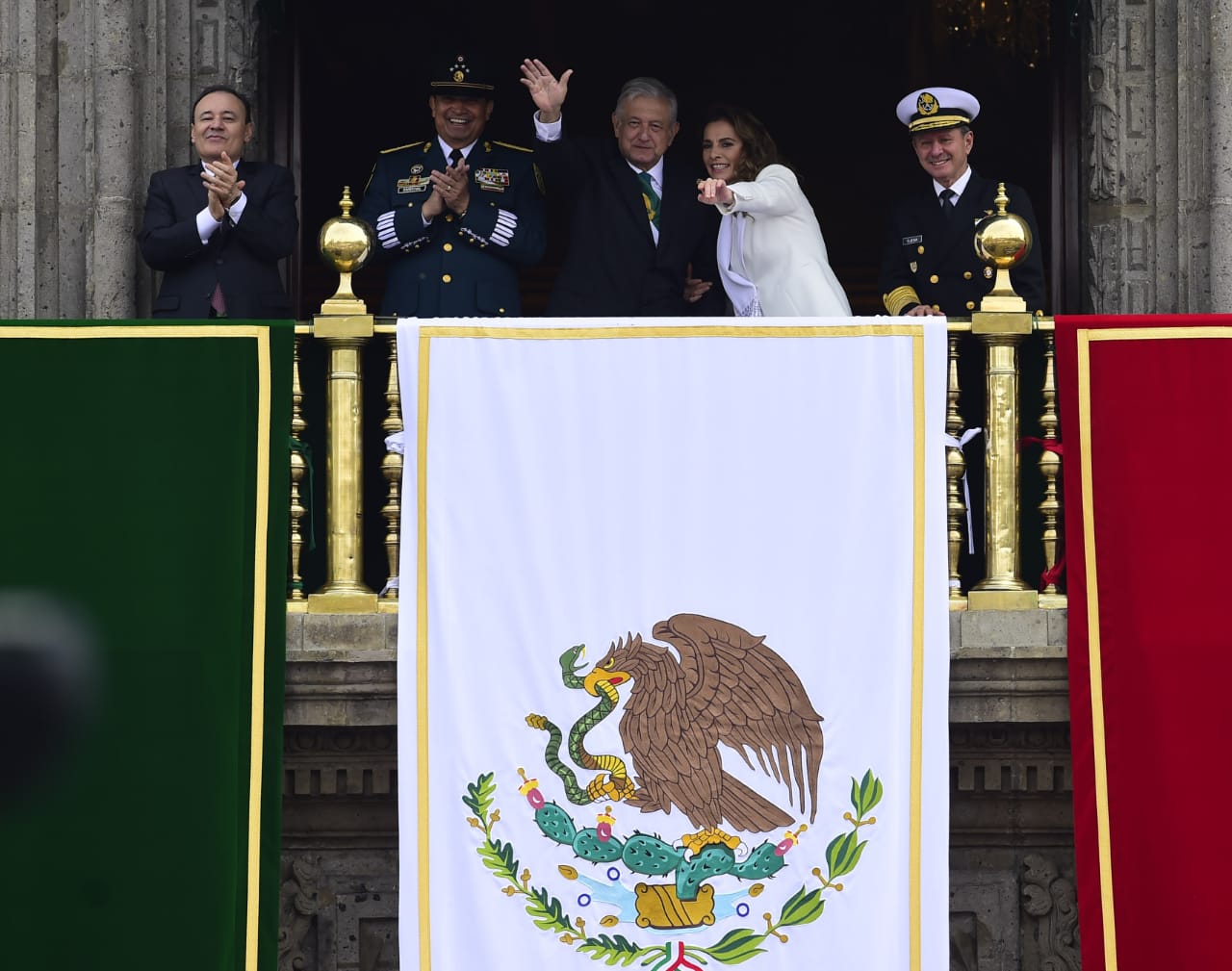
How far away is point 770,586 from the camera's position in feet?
22.5

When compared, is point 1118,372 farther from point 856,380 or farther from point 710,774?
point 710,774

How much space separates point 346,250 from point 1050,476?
2.39 m

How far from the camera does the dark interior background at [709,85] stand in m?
12.0

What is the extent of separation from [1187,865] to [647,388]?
87.3 inches

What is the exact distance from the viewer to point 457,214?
7938mm

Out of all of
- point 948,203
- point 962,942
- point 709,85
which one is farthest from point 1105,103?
point 709,85

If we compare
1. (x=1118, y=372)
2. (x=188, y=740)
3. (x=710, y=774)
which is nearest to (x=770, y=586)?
(x=710, y=774)

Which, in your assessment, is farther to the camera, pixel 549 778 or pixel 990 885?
pixel 990 885

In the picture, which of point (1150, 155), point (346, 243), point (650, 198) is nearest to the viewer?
point (346, 243)

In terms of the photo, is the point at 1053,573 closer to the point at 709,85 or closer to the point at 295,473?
the point at 295,473

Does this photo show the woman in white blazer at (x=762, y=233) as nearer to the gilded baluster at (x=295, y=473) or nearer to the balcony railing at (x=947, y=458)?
the balcony railing at (x=947, y=458)

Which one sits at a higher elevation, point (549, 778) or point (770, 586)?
point (770, 586)

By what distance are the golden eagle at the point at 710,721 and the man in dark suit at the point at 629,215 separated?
1.64 m

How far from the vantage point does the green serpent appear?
22.3 ft
